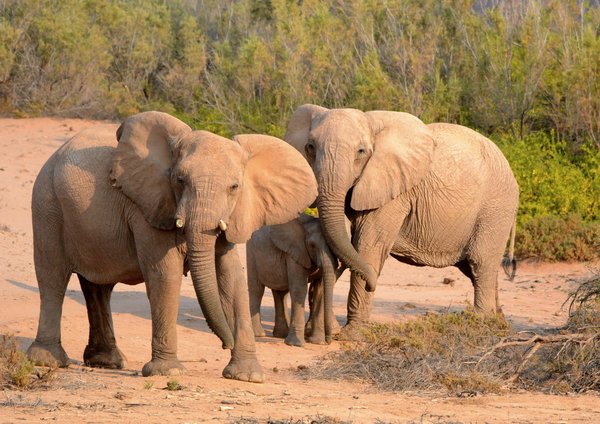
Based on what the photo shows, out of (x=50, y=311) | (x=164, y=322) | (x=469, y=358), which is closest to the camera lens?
(x=164, y=322)

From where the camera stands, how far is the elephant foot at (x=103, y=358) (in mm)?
9133

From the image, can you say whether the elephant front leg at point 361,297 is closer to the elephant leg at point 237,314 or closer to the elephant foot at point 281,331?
the elephant foot at point 281,331

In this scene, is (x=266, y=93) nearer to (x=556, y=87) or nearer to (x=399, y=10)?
(x=399, y=10)

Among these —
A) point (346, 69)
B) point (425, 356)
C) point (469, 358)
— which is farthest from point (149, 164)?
point (346, 69)

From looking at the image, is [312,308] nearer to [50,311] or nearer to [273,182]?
[50,311]

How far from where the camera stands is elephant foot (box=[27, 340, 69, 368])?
8.73m

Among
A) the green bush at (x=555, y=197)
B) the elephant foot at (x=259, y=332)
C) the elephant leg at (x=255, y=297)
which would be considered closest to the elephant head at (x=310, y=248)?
the elephant leg at (x=255, y=297)

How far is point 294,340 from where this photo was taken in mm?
10531

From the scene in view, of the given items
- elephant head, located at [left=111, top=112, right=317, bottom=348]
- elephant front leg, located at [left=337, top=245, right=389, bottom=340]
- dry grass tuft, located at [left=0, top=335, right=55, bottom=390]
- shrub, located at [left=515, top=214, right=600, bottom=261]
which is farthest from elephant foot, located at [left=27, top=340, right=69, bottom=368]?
shrub, located at [left=515, top=214, right=600, bottom=261]

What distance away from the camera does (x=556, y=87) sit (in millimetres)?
19328

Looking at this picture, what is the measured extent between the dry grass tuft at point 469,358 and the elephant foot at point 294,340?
0.92m

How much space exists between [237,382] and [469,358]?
1.71 m

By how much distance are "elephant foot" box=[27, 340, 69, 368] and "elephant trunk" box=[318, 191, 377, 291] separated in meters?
2.56

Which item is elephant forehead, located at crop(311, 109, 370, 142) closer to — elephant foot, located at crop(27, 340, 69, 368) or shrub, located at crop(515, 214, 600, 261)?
elephant foot, located at crop(27, 340, 69, 368)
